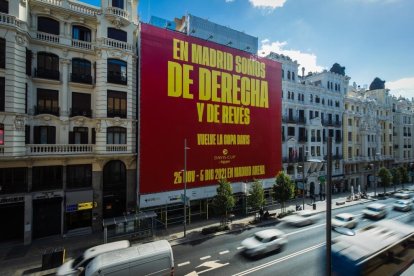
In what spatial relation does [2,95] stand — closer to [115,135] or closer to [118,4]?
[115,135]

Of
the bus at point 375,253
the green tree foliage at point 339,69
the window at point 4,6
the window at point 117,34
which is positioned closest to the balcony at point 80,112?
the window at point 117,34

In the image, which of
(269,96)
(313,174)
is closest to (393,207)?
(313,174)

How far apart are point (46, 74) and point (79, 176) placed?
10773 mm

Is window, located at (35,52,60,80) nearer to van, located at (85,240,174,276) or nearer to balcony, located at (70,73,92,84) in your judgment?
balcony, located at (70,73,92,84)

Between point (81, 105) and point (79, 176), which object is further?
point (81, 105)

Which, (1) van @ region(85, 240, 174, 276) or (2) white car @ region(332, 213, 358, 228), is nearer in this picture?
(1) van @ region(85, 240, 174, 276)

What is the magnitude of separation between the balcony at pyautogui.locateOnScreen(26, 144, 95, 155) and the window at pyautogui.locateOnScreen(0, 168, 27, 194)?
2.10m

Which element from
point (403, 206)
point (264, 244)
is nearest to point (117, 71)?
point (264, 244)

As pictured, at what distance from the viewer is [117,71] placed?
25047 mm

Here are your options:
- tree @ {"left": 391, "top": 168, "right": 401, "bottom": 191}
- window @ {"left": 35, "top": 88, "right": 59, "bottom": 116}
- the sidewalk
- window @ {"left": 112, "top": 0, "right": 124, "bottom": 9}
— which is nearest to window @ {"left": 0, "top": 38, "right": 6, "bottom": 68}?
window @ {"left": 35, "top": 88, "right": 59, "bottom": 116}

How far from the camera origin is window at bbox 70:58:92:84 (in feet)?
78.9

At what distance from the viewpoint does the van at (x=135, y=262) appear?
12.7 meters

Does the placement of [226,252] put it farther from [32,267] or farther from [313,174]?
[313,174]

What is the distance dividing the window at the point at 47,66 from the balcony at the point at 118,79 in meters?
4.96
